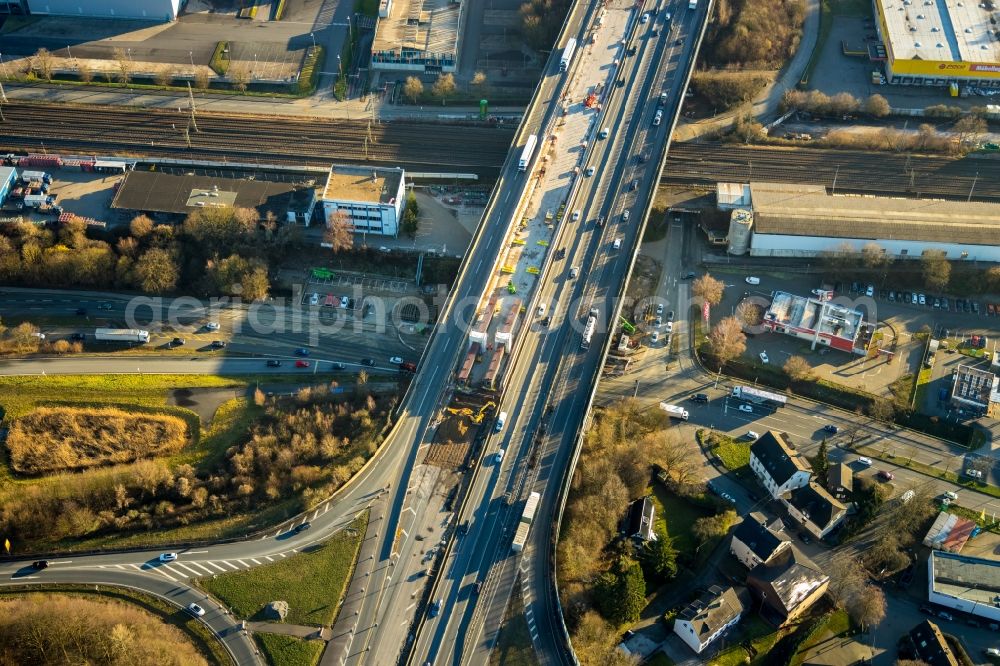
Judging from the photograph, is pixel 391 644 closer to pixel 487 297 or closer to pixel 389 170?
pixel 487 297

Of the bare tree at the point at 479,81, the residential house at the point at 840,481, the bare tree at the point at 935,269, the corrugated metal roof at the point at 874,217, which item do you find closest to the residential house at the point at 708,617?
the residential house at the point at 840,481

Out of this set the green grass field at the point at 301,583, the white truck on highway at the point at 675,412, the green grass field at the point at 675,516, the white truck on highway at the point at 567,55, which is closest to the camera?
the green grass field at the point at 301,583

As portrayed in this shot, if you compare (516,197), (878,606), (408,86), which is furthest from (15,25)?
(878,606)

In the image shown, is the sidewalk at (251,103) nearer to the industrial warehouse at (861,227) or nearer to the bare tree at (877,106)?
the industrial warehouse at (861,227)

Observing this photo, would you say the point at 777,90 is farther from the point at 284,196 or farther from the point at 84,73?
the point at 84,73

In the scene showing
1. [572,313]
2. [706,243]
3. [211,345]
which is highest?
[706,243]

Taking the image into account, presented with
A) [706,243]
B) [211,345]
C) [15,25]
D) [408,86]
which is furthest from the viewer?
[15,25]
